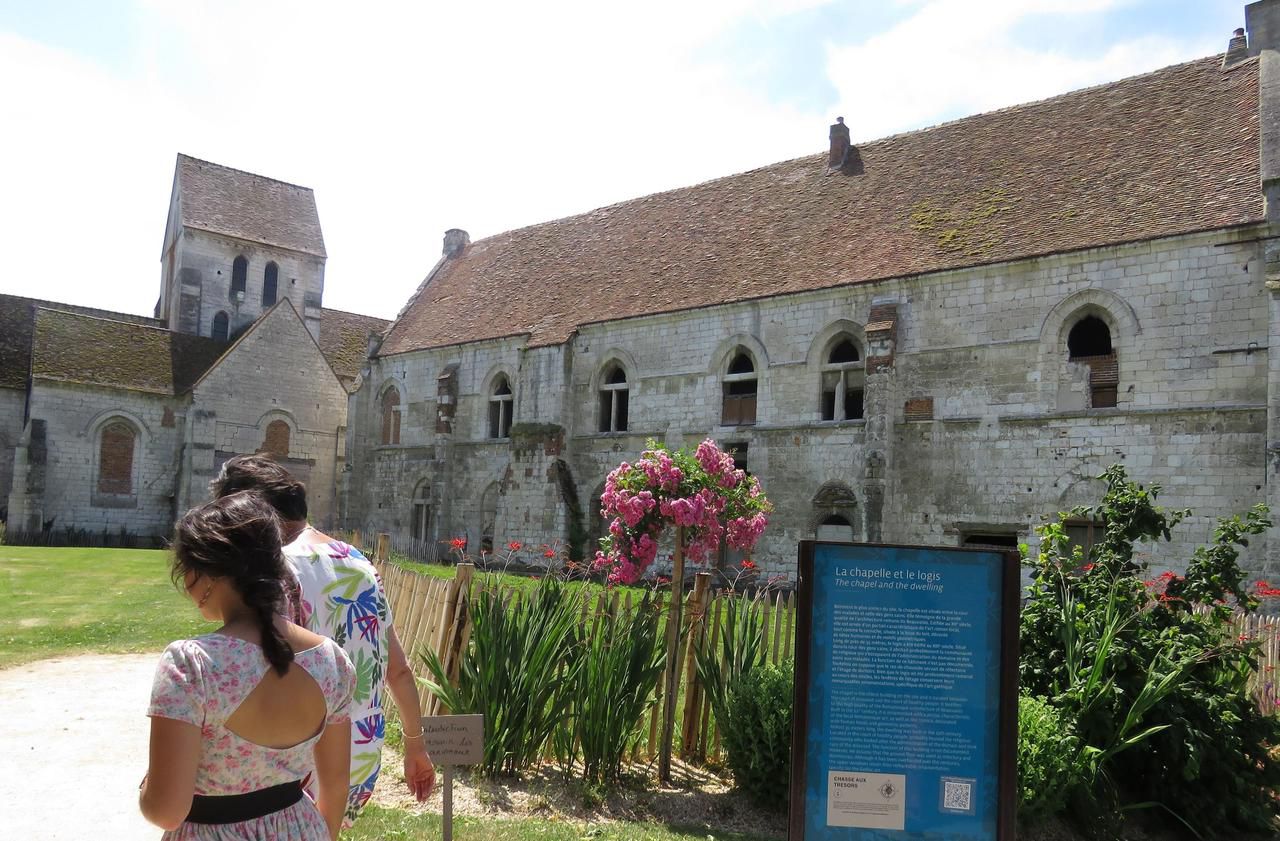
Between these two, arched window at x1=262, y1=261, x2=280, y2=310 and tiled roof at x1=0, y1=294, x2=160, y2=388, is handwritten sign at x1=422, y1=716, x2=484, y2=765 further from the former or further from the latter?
arched window at x1=262, y1=261, x2=280, y2=310

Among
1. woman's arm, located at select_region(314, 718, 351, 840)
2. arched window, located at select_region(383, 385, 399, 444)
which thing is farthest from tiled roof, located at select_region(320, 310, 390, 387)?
woman's arm, located at select_region(314, 718, 351, 840)

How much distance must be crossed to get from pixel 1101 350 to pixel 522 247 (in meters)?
19.1

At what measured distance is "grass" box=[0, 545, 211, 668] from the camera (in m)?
12.4

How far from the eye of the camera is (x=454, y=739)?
496cm

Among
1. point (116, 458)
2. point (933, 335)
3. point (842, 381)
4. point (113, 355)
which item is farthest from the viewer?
point (113, 355)

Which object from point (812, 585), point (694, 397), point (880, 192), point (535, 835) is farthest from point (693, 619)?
point (880, 192)

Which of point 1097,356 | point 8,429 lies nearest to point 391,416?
point 8,429

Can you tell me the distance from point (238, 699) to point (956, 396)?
671 inches

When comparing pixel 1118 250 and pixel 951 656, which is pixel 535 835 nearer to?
pixel 951 656

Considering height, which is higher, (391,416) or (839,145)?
(839,145)

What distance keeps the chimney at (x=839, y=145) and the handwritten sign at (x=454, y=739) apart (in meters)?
21.1

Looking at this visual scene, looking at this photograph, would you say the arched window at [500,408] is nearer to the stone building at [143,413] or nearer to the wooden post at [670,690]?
the stone building at [143,413]

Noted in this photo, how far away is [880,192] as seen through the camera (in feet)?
71.5

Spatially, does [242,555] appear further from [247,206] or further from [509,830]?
[247,206]
